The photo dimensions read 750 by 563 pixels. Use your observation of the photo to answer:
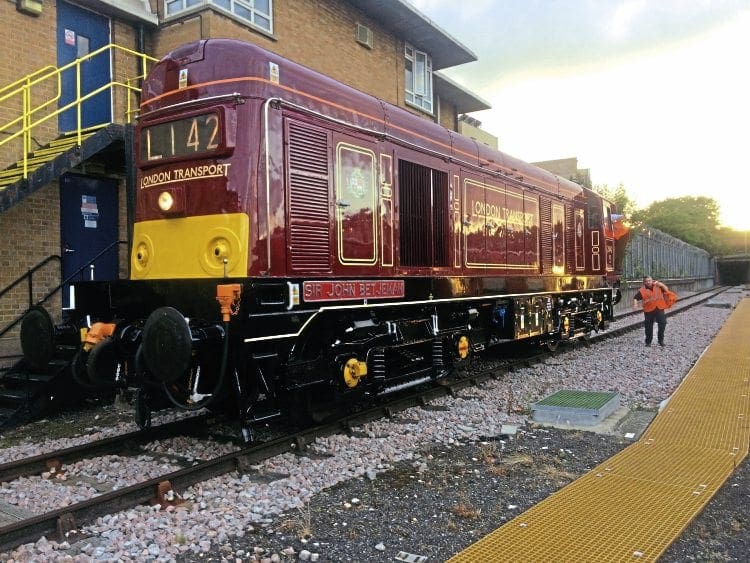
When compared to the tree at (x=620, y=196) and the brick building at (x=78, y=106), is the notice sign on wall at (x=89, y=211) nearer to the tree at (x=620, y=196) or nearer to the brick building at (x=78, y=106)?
the brick building at (x=78, y=106)

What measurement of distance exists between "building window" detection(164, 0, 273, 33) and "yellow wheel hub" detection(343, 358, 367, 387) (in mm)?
7637

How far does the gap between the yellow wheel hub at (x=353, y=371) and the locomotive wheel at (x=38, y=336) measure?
9.63ft

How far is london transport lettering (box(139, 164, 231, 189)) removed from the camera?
568cm

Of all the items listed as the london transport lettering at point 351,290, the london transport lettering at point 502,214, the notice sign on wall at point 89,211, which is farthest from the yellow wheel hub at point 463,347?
the notice sign on wall at point 89,211

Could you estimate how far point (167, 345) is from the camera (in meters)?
5.07

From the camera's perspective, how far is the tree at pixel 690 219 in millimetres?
75125

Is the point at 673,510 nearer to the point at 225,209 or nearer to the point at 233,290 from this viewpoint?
the point at 233,290

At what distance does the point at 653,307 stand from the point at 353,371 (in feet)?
31.6

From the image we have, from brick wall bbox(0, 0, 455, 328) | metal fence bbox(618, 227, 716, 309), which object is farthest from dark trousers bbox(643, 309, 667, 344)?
metal fence bbox(618, 227, 716, 309)

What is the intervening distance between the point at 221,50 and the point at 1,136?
17.3 ft

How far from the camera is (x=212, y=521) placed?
4.15m

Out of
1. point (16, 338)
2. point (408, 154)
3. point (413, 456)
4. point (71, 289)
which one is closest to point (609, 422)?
point (413, 456)

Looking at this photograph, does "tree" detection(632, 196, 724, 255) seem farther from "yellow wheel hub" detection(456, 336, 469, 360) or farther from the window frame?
"yellow wheel hub" detection(456, 336, 469, 360)

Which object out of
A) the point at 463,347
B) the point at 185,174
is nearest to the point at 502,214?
the point at 463,347
